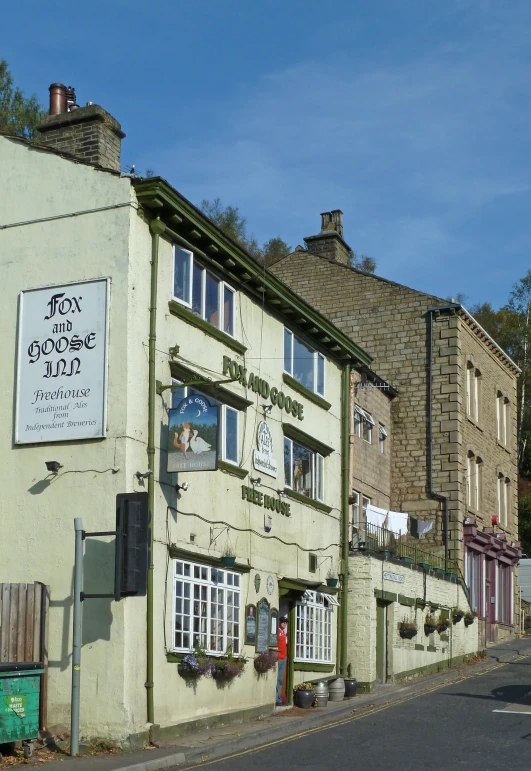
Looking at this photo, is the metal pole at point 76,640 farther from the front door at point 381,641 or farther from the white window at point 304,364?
the front door at point 381,641

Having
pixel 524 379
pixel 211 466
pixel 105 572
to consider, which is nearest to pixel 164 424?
pixel 211 466

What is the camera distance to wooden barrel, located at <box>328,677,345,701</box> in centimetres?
2081

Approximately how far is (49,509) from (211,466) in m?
2.47

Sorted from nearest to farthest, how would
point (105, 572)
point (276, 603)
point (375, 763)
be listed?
point (375, 763), point (105, 572), point (276, 603)

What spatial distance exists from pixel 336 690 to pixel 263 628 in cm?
337

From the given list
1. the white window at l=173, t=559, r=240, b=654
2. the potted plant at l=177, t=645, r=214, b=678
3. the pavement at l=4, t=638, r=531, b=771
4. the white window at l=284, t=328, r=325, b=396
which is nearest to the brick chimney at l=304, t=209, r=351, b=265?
the white window at l=284, t=328, r=325, b=396

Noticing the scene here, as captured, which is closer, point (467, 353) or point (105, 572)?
point (105, 572)

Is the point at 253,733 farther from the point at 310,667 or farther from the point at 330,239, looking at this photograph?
the point at 330,239

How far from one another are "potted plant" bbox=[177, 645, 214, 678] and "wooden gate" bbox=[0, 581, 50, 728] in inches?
82.9

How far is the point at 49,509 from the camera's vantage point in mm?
14984

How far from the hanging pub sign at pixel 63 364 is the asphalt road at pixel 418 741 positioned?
5.19m

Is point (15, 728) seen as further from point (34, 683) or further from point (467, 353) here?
point (467, 353)

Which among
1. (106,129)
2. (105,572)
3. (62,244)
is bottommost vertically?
(105,572)

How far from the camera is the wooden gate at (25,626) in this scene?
46.2 feet
